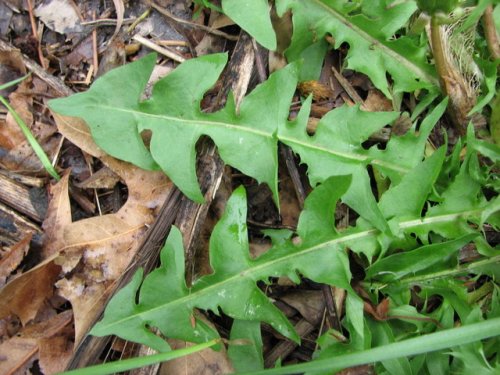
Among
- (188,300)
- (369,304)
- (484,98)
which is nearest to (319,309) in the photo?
(369,304)

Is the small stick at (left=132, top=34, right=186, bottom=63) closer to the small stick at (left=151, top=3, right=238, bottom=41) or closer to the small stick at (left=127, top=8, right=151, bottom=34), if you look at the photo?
the small stick at (left=127, top=8, right=151, bottom=34)

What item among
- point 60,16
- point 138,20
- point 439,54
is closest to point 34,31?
point 60,16

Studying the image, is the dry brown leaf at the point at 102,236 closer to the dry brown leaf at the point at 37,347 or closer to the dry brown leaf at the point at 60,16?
the dry brown leaf at the point at 37,347

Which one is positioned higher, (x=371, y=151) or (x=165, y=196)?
(x=371, y=151)

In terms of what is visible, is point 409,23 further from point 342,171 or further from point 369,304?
point 369,304

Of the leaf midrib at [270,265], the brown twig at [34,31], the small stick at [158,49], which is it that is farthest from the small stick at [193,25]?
the leaf midrib at [270,265]

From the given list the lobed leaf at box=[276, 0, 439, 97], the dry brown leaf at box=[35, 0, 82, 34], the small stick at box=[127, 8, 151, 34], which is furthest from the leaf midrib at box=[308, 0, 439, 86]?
the dry brown leaf at box=[35, 0, 82, 34]
